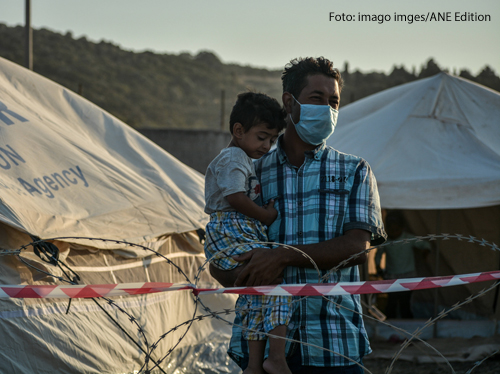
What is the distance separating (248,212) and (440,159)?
503 cm

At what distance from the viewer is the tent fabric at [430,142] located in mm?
6391

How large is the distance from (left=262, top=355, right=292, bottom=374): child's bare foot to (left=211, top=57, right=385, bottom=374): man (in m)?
0.06

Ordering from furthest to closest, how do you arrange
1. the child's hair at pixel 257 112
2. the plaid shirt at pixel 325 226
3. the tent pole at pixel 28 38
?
the tent pole at pixel 28 38, the child's hair at pixel 257 112, the plaid shirt at pixel 325 226

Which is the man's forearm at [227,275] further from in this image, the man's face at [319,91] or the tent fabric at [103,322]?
the tent fabric at [103,322]

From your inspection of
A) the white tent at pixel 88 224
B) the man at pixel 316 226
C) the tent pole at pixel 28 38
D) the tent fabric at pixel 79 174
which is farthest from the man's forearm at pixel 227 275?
the tent pole at pixel 28 38

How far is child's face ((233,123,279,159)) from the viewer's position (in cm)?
276

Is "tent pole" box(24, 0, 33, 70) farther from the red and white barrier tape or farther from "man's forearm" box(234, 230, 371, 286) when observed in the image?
"man's forearm" box(234, 230, 371, 286)

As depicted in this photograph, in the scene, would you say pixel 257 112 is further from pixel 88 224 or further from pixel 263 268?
pixel 88 224

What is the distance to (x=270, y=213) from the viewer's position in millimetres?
2318

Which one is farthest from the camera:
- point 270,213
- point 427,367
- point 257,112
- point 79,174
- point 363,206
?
point 427,367

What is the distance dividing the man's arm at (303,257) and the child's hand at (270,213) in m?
0.19

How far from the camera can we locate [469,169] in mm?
6559

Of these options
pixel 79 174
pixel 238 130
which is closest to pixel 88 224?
pixel 79 174

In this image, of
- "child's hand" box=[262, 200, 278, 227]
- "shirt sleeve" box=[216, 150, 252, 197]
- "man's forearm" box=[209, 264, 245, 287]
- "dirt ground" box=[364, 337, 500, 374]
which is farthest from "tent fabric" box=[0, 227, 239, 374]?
"dirt ground" box=[364, 337, 500, 374]
